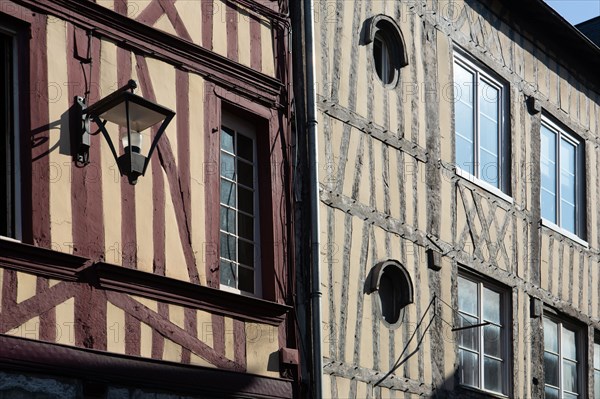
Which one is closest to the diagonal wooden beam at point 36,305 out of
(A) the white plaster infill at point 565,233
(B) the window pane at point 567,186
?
(A) the white plaster infill at point 565,233

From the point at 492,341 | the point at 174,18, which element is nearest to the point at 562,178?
the point at 492,341

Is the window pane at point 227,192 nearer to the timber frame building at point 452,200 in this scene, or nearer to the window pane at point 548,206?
the timber frame building at point 452,200

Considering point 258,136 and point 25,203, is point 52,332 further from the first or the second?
point 258,136

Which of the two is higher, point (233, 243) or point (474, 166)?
point (474, 166)

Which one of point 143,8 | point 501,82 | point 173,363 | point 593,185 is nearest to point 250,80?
point 143,8

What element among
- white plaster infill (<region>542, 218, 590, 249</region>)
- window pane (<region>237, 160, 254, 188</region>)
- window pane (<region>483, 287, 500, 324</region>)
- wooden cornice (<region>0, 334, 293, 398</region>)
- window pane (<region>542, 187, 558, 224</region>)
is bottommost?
wooden cornice (<region>0, 334, 293, 398</region>)

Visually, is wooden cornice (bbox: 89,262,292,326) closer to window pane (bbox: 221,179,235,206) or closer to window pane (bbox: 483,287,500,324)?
window pane (bbox: 221,179,235,206)

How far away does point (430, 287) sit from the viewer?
37.2 ft

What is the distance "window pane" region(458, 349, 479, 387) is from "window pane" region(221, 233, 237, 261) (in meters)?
3.15

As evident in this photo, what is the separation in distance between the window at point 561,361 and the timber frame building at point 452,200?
2cm

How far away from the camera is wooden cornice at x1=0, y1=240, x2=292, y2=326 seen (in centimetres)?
741

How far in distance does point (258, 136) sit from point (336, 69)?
1186mm

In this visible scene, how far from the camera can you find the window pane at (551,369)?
13.4m

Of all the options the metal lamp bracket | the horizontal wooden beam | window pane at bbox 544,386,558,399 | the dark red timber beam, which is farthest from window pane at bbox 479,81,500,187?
the dark red timber beam
